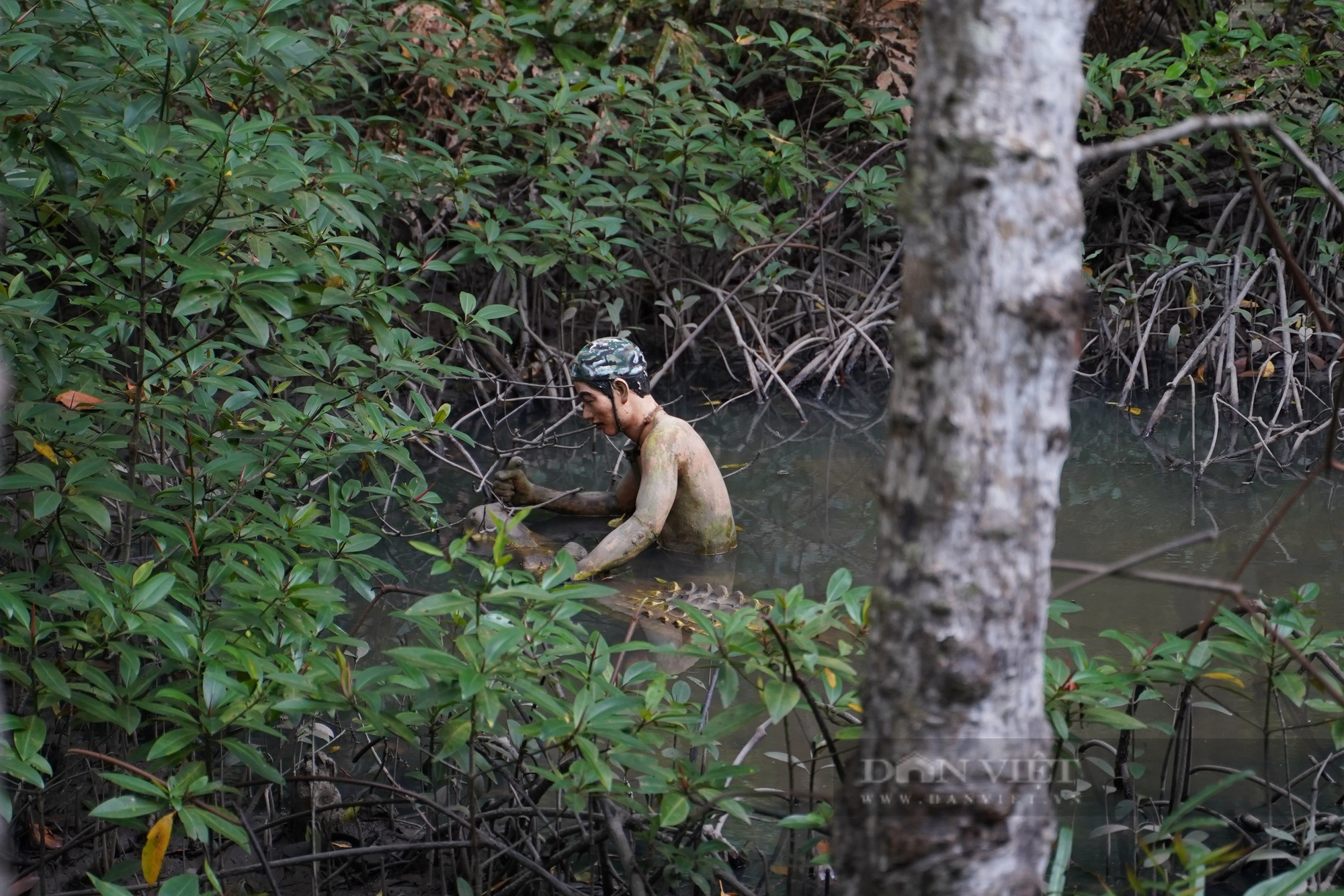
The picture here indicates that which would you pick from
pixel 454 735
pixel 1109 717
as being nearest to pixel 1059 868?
pixel 1109 717

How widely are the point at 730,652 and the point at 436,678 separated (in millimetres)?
542

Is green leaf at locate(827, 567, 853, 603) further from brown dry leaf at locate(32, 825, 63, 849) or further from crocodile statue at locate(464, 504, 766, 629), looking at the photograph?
brown dry leaf at locate(32, 825, 63, 849)

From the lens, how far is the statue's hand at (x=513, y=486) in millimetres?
5172

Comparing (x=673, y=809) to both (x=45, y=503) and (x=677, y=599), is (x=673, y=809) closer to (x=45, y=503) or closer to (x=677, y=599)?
(x=45, y=503)

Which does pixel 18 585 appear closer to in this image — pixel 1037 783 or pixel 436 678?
pixel 436 678

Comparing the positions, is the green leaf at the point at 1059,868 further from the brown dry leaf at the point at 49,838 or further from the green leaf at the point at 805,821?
the brown dry leaf at the point at 49,838

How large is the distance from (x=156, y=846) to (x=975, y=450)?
1609mm

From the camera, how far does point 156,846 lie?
2.07m

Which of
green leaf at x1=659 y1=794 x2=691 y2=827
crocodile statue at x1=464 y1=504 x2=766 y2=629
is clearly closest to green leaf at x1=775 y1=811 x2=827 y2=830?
green leaf at x1=659 y1=794 x2=691 y2=827

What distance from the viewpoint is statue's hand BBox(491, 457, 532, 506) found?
17.0 ft

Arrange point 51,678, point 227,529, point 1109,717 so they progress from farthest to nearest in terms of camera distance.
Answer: point 227,529
point 51,678
point 1109,717

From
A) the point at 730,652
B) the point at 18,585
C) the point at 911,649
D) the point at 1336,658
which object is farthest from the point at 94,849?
the point at 1336,658

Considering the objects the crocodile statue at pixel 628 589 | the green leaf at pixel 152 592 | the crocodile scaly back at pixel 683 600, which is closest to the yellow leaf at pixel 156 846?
the green leaf at pixel 152 592

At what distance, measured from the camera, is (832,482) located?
6188 mm
